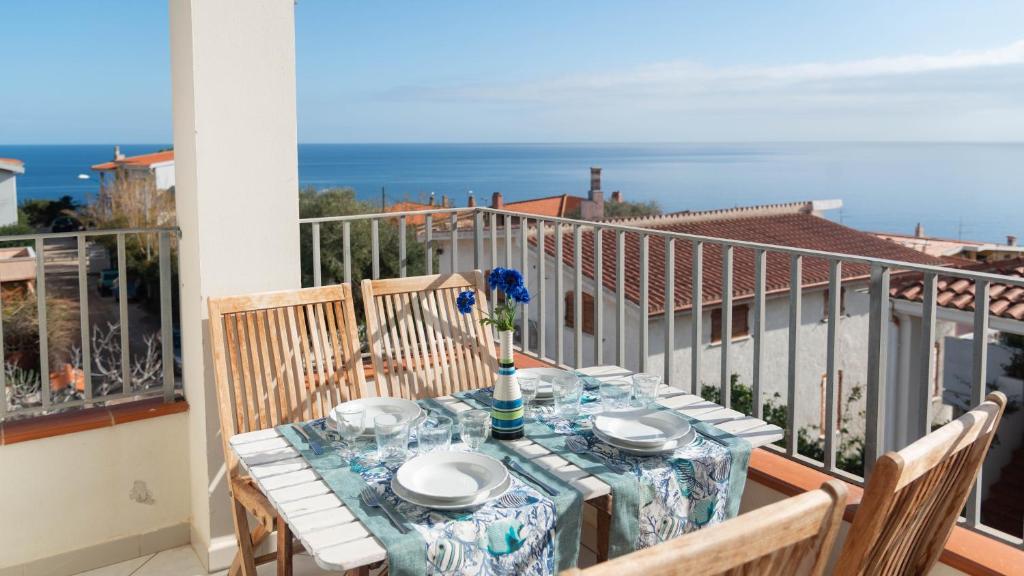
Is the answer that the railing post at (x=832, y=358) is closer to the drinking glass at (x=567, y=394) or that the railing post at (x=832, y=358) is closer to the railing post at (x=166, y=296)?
the drinking glass at (x=567, y=394)

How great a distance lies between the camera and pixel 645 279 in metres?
3.30

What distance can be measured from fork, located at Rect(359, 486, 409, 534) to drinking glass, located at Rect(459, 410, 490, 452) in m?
0.29

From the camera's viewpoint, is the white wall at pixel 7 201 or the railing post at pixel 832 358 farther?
the white wall at pixel 7 201

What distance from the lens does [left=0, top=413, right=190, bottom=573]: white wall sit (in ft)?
9.56

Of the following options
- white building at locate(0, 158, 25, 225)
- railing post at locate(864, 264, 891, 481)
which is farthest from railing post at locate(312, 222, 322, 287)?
white building at locate(0, 158, 25, 225)

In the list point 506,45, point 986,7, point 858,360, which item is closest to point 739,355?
point 858,360

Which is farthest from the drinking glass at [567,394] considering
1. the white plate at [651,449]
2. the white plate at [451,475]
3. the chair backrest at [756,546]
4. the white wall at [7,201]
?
the white wall at [7,201]

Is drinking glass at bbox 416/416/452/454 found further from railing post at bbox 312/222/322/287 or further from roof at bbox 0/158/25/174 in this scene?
roof at bbox 0/158/25/174

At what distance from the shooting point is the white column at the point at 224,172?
9.30ft

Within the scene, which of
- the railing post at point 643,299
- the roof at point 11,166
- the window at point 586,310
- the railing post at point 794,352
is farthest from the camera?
the roof at point 11,166

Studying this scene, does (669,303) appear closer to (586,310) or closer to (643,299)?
(643,299)

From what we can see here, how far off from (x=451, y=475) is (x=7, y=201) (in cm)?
2642

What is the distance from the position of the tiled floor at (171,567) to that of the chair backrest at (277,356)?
68 centimetres

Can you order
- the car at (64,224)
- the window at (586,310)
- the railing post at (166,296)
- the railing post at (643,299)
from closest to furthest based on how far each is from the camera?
1. the railing post at (166,296)
2. the railing post at (643,299)
3. the window at (586,310)
4. the car at (64,224)
